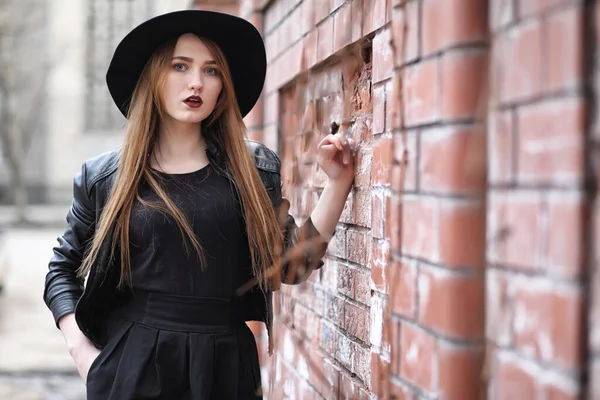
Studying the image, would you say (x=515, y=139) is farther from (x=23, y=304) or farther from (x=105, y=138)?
(x=105, y=138)

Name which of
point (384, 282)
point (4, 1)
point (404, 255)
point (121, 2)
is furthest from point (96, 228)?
point (121, 2)

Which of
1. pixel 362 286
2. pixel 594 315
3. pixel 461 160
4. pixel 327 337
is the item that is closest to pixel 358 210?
pixel 362 286

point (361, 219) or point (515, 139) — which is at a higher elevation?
point (515, 139)

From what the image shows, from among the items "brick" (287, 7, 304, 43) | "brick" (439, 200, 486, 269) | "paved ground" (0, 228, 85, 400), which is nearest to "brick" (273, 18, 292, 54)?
"brick" (287, 7, 304, 43)

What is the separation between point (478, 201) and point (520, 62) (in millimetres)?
256

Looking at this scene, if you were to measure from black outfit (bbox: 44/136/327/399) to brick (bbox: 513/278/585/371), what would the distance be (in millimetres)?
1088

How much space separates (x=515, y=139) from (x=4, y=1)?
2312 cm

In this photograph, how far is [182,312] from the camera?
7.04 feet

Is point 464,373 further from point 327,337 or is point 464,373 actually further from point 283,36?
point 283,36

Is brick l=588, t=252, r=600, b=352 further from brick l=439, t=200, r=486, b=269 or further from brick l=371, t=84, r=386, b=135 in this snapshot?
brick l=371, t=84, r=386, b=135

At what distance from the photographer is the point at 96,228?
2.27m

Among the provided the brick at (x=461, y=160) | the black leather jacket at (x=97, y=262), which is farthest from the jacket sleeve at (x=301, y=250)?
the brick at (x=461, y=160)

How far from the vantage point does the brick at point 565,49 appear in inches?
39.3

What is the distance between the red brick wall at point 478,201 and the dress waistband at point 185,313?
16.1 inches
